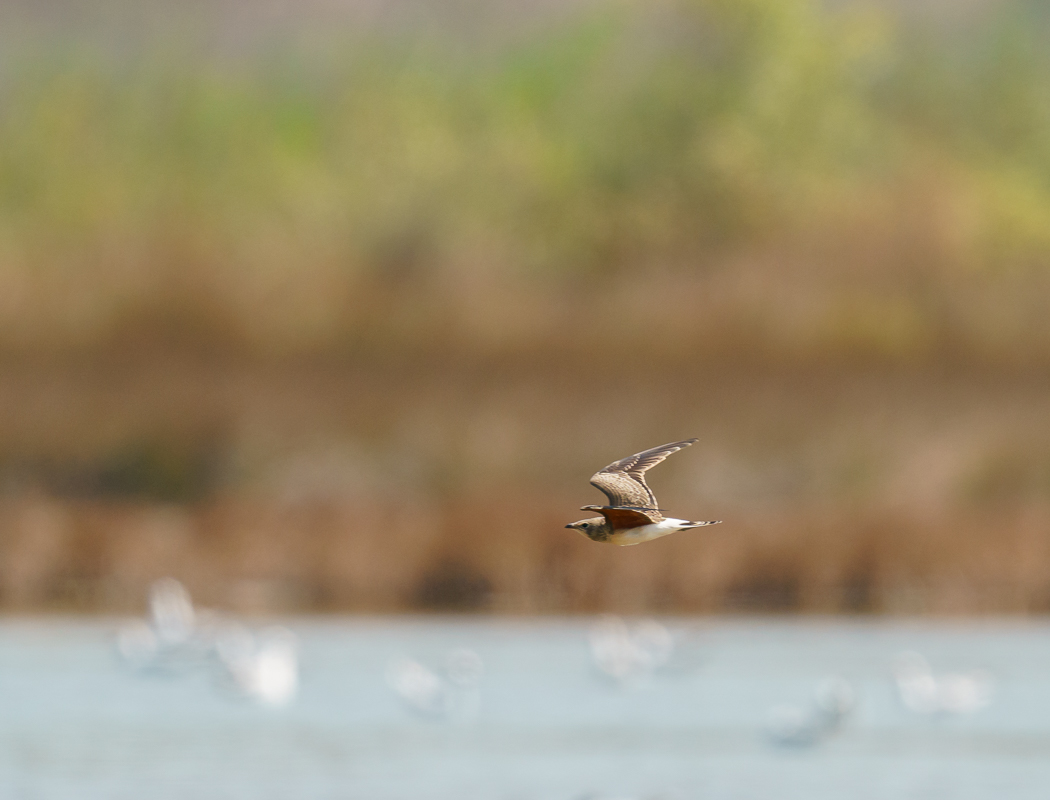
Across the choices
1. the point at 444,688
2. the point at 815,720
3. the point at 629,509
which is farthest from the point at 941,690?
the point at 629,509

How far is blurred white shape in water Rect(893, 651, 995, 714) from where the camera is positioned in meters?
18.0

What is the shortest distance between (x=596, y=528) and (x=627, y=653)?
1369 cm

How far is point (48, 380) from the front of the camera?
45.1 m

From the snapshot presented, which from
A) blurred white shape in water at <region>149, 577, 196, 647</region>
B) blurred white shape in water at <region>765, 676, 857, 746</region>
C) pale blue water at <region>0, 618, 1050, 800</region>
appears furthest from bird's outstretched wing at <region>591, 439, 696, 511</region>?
blurred white shape in water at <region>149, 577, 196, 647</region>

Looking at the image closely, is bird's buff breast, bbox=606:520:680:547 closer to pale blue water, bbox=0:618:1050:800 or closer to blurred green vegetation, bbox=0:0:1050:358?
pale blue water, bbox=0:618:1050:800

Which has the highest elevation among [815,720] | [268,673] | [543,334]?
[543,334]

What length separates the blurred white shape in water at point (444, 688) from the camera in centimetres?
1769

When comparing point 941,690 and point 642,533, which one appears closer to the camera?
point 642,533

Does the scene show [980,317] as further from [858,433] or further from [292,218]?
[292,218]

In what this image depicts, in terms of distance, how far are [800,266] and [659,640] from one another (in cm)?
3423

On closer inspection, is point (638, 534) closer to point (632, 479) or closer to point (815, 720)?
point (632, 479)

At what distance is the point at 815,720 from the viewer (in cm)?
1611

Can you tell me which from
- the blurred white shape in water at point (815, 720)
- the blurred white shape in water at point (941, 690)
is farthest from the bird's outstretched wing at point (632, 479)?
the blurred white shape in water at point (941, 690)

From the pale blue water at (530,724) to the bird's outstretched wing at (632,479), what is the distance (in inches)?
250
